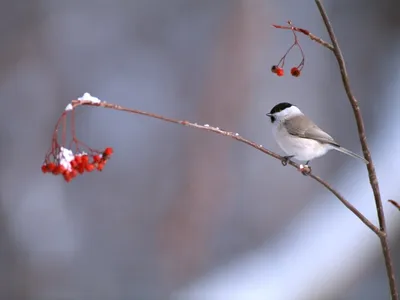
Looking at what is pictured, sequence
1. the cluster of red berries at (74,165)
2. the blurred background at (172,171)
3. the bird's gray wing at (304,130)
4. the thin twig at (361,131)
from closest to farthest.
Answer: the thin twig at (361,131)
the cluster of red berries at (74,165)
the bird's gray wing at (304,130)
the blurred background at (172,171)

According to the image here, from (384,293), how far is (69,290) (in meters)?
1.63

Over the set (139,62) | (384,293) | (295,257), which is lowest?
(384,293)

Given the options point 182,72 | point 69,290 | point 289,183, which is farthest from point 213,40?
point 69,290

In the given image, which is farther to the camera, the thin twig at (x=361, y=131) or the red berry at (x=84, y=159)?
the red berry at (x=84, y=159)

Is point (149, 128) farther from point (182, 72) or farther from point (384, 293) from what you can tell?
point (384, 293)

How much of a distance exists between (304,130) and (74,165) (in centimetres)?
73

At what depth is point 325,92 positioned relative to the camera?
323cm

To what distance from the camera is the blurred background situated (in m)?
3.01

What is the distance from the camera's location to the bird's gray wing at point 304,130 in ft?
4.65

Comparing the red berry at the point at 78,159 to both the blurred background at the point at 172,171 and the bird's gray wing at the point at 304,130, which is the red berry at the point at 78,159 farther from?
the blurred background at the point at 172,171

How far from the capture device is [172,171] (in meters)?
3.08

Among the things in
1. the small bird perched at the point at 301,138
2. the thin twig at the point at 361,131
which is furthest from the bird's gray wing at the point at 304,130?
the thin twig at the point at 361,131

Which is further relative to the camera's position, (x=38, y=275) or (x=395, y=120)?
(x=395, y=120)

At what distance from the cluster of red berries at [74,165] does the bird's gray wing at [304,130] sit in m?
0.69
